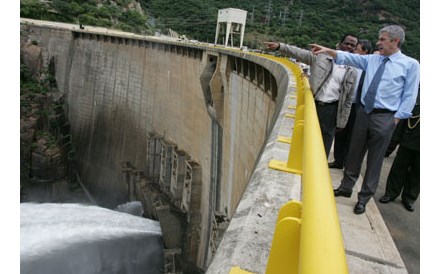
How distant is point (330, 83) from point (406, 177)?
58.4 inches

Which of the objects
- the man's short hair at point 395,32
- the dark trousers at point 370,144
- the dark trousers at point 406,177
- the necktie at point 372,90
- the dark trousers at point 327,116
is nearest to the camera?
the man's short hair at point 395,32

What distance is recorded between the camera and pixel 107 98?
22.2 meters

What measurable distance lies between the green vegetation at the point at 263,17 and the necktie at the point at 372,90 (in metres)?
32.1

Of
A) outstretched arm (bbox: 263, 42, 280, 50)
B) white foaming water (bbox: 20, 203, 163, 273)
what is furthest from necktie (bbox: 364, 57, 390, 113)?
white foaming water (bbox: 20, 203, 163, 273)

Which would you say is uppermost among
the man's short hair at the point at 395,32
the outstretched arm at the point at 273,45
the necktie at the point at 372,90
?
the man's short hair at the point at 395,32

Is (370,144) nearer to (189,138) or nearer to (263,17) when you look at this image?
(189,138)

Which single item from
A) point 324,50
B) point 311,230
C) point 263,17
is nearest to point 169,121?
point 324,50

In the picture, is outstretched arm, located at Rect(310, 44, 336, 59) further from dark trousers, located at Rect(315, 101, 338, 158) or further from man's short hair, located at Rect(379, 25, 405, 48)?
dark trousers, located at Rect(315, 101, 338, 158)

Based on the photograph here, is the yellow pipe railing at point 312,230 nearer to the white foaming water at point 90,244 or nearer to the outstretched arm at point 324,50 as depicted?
the outstretched arm at point 324,50

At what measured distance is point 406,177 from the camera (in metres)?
4.01

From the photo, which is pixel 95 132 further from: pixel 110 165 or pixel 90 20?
pixel 90 20

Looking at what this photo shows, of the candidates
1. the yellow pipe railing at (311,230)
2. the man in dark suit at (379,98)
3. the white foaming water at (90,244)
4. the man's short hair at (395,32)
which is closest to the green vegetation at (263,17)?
the white foaming water at (90,244)

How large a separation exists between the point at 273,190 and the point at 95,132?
2241 centimetres

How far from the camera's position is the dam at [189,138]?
6.97 ft
